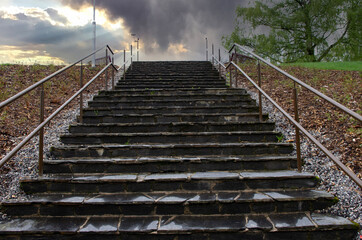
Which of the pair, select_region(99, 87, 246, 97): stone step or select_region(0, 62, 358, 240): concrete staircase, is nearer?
select_region(0, 62, 358, 240): concrete staircase

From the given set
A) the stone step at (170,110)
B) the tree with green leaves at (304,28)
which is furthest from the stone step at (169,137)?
the tree with green leaves at (304,28)

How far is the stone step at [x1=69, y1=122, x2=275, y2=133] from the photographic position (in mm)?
4246

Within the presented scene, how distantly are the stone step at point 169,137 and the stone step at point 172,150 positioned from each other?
325 mm

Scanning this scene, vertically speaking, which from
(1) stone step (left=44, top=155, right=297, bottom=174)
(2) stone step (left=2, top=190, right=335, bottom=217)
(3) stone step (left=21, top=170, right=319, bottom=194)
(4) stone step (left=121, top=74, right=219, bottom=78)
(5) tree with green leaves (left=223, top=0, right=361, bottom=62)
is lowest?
(2) stone step (left=2, top=190, right=335, bottom=217)

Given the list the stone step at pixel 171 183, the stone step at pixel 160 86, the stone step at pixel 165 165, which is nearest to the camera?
the stone step at pixel 171 183

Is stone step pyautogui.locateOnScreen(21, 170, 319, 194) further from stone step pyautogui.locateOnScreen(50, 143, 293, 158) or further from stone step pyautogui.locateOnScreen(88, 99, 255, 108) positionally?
stone step pyautogui.locateOnScreen(88, 99, 255, 108)

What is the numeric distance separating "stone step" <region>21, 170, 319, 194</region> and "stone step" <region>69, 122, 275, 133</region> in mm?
1401

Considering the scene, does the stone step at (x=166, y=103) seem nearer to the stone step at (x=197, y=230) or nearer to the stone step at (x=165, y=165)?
the stone step at (x=165, y=165)

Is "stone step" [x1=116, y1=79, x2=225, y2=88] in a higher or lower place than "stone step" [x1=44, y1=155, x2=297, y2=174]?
higher

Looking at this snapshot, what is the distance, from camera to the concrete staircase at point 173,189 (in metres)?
2.37

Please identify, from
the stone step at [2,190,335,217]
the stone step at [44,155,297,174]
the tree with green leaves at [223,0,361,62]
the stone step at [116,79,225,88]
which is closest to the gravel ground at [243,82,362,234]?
the stone step at [2,190,335,217]

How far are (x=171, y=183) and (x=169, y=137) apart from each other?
114cm

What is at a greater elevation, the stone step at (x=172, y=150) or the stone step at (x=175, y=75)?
the stone step at (x=175, y=75)

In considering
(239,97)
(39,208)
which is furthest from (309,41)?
(39,208)
